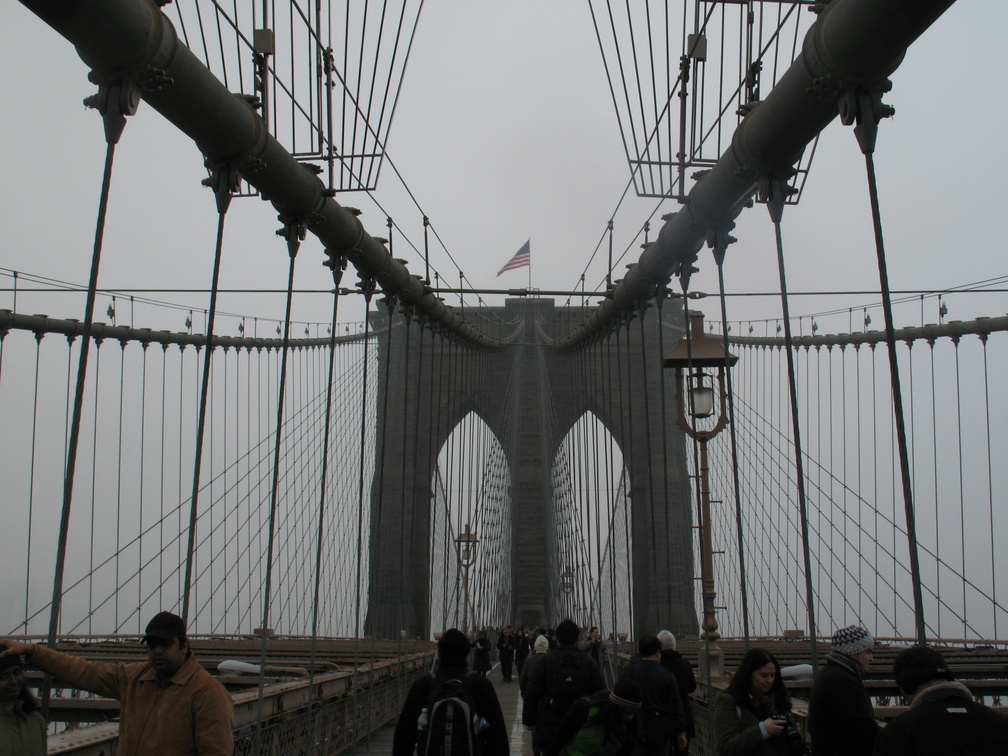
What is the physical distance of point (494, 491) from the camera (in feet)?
72.2

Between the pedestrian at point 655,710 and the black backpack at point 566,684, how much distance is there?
0.32 metres

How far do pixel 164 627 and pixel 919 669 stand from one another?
1.68 m

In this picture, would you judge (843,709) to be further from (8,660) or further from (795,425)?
(8,660)

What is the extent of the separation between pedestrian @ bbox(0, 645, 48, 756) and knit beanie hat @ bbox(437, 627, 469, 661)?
1028 mm

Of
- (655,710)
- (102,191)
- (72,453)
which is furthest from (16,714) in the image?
(655,710)

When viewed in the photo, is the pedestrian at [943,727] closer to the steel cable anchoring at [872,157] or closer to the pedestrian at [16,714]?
the steel cable anchoring at [872,157]

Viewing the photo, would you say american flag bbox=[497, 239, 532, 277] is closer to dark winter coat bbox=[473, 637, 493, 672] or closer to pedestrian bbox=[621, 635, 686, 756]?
dark winter coat bbox=[473, 637, 493, 672]

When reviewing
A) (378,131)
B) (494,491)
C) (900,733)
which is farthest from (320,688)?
(494,491)

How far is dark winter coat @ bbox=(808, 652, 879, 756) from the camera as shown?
2609 millimetres

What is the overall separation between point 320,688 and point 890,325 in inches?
163

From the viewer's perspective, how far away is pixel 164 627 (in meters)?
2.41

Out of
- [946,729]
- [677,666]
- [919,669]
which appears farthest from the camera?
[677,666]

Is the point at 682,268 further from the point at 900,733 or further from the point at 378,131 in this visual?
the point at 900,733

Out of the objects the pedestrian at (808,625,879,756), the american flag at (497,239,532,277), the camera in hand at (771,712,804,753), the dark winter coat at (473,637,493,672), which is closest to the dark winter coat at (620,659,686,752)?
the camera in hand at (771,712,804,753)
